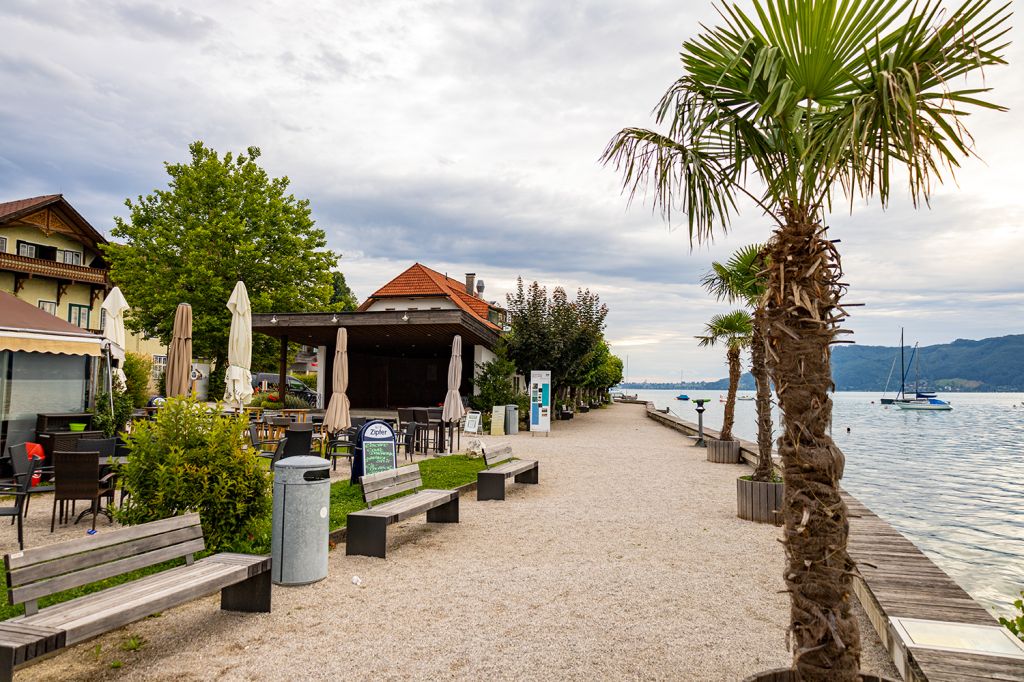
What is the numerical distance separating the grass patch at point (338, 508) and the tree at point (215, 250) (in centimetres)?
1887

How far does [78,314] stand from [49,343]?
1151 inches

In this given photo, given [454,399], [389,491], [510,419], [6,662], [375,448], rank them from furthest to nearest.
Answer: [510,419] → [454,399] → [375,448] → [389,491] → [6,662]

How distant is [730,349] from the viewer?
17641mm

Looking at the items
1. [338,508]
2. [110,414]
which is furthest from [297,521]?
[110,414]

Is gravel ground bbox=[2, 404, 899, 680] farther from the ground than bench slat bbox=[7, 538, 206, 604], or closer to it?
closer to it

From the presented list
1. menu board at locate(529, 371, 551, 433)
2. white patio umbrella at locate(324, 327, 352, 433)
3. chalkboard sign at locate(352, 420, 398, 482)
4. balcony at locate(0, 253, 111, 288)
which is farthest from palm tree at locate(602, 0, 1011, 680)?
balcony at locate(0, 253, 111, 288)

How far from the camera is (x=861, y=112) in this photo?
272 cm

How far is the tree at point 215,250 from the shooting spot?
28.2m

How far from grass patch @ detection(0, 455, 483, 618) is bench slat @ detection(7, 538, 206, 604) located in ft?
2.24

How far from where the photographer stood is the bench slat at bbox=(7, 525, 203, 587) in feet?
11.1

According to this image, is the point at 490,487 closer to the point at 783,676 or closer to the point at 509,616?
the point at 509,616

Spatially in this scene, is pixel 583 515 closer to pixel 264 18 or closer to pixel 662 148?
pixel 662 148

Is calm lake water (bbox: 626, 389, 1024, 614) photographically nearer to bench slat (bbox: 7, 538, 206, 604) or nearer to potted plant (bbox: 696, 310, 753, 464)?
potted plant (bbox: 696, 310, 753, 464)

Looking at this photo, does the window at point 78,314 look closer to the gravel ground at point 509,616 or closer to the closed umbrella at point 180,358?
the closed umbrella at point 180,358
